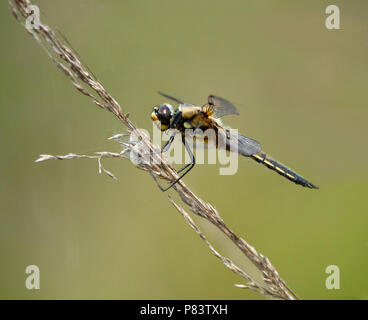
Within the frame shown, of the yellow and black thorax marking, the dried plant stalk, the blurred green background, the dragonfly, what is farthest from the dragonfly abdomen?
the dried plant stalk

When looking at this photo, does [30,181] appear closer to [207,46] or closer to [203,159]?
[203,159]

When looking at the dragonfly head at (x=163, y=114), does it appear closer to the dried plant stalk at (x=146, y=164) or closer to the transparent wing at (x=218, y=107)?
the transparent wing at (x=218, y=107)

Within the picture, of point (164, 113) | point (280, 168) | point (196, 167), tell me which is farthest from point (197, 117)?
point (196, 167)

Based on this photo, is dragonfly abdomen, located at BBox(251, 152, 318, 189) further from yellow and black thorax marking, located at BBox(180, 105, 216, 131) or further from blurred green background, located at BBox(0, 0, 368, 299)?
blurred green background, located at BBox(0, 0, 368, 299)

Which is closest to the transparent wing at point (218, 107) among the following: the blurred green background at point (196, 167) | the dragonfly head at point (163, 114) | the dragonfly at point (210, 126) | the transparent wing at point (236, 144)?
the dragonfly at point (210, 126)

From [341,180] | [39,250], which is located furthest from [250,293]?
[39,250]

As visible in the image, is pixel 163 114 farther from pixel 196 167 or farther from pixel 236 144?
pixel 196 167
